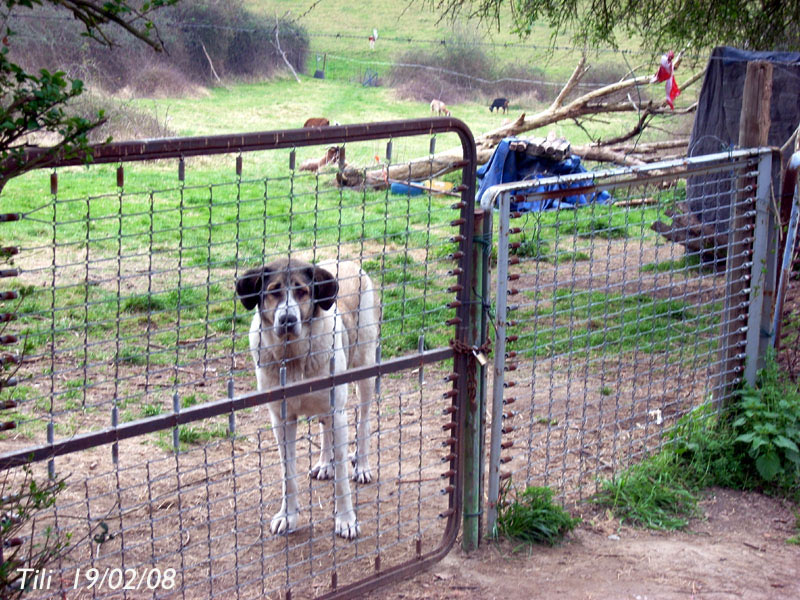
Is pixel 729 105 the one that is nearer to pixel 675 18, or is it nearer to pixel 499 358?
pixel 675 18

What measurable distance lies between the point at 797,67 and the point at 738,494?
19.0 ft

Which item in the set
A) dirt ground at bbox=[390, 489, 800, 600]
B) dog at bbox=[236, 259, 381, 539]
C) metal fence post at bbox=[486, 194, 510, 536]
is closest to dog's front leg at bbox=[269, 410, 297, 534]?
dog at bbox=[236, 259, 381, 539]

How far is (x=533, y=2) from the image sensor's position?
9.34 meters

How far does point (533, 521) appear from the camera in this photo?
423 cm

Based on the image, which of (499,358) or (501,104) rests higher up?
(501,104)

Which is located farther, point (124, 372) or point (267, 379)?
point (124, 372)

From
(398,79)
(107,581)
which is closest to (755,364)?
(107,581)

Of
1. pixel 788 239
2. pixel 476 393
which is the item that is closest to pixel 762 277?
pixel 788 239

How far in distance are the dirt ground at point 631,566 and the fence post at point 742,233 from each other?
1.01 meters

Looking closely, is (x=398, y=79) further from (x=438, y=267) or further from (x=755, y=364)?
(x=755, y=364)

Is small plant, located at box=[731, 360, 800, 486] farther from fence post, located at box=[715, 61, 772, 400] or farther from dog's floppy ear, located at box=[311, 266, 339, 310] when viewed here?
dog's floppy ear, located at box=[311, 266, 339, 310]

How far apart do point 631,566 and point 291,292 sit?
2.06 m

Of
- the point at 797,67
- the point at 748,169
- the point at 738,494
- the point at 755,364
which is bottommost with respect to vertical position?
the point at 738,494

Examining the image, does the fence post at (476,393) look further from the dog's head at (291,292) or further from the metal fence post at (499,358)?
the dog's head at (291,292)
